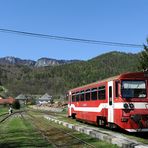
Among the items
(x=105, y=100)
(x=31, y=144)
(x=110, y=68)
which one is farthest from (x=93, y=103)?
(x=110, y=68)

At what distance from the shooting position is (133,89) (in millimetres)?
23469

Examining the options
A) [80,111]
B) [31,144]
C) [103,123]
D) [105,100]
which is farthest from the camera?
[80,111]

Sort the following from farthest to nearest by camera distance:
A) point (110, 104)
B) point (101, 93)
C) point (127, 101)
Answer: point (101, 93) → point (110, 104) → point (127, 101)

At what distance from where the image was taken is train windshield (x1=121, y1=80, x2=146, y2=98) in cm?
2331

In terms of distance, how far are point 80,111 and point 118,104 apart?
539 inches

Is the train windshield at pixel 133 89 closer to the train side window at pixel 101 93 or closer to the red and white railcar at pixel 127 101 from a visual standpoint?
the red and white railcar at pixel 127 101

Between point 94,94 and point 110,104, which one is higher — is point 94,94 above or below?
above

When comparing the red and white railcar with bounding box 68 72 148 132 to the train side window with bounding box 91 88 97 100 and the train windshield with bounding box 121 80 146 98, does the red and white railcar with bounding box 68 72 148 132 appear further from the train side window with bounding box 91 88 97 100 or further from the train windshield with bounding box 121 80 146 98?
the train side window with bounding box 91 88 97 100

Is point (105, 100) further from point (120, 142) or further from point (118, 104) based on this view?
point (120, 142)

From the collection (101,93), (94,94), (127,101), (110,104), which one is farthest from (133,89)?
(94,94)

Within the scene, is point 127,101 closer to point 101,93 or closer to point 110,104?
point 110,104

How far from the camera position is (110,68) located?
186500 mm

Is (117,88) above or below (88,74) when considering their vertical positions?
below

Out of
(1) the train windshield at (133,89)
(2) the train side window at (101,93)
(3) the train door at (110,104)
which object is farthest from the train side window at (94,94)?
(1) the train windshield at (133,89)
